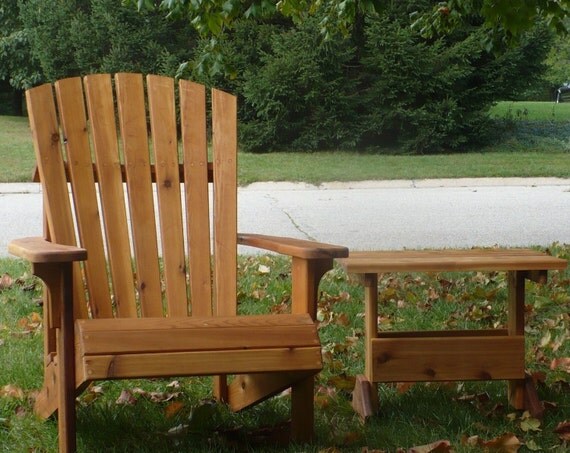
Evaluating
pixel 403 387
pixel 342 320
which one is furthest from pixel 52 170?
pixel 342 320

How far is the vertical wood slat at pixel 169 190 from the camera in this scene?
3.75m

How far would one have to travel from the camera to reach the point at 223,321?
3.15 m

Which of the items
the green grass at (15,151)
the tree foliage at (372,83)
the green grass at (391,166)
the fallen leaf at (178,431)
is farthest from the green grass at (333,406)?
the tree foliage at (372,83)

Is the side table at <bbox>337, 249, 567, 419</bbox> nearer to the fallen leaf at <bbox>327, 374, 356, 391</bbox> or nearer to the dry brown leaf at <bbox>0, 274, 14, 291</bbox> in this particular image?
the fallen leaf at <bbox>327, 374, 356, 391</bbox>

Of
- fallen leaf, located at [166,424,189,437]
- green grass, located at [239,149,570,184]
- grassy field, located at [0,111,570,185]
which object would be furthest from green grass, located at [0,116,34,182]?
fallen leaf, located at [166,424,189,437]

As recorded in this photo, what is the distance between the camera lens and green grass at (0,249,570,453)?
325 cm

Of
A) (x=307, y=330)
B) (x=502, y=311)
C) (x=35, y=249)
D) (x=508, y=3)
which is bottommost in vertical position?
(x=502, y=311)

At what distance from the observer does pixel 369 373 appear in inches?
138

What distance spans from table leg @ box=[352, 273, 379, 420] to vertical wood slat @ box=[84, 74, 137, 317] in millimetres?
920

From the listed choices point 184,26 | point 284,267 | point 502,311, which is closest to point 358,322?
point 502,311

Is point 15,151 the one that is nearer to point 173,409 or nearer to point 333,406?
point 173,409

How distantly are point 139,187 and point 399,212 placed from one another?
6.50m

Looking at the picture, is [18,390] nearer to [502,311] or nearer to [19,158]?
[502,311]

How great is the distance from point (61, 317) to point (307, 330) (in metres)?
0.80
